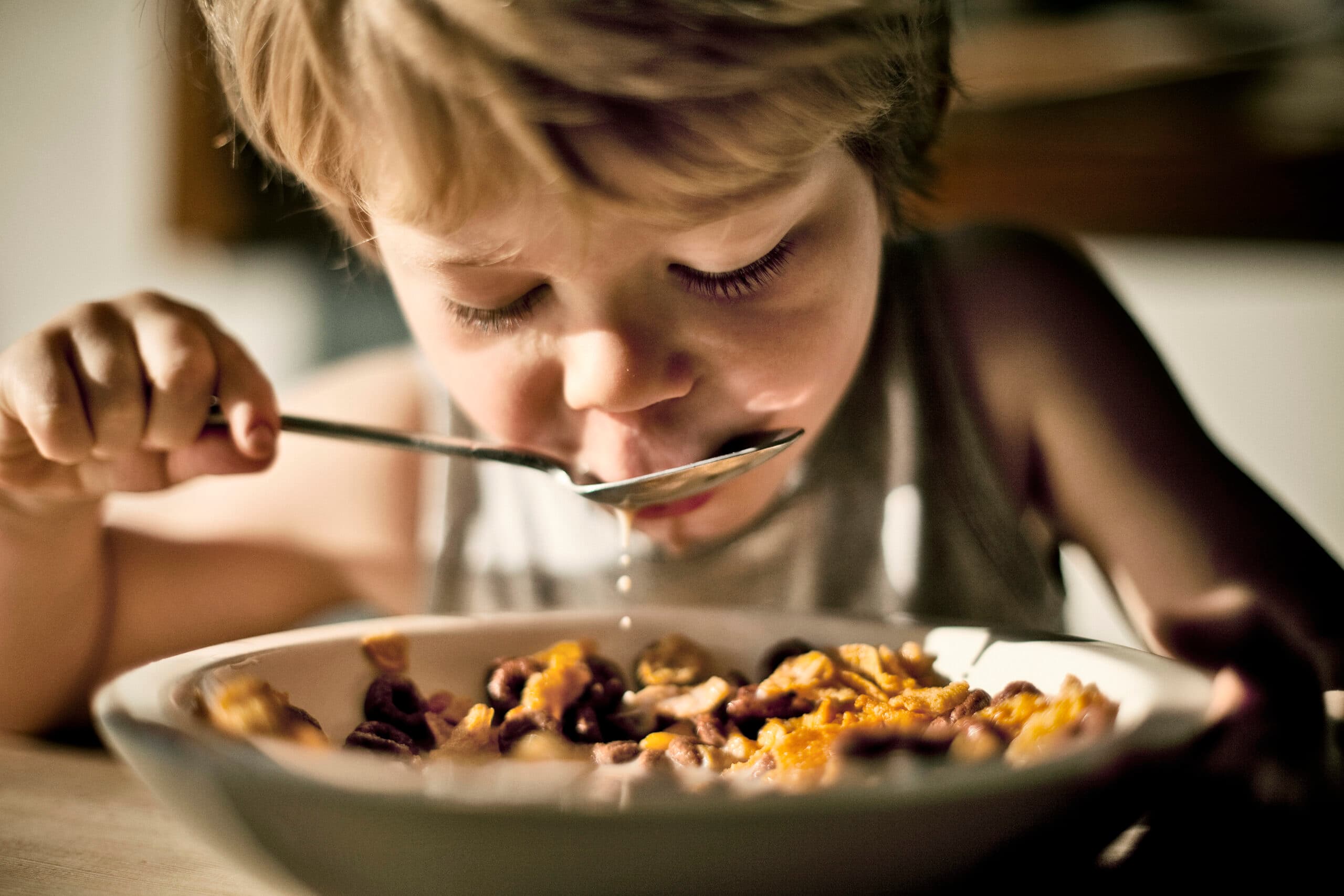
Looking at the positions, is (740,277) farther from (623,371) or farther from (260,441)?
(260,441)

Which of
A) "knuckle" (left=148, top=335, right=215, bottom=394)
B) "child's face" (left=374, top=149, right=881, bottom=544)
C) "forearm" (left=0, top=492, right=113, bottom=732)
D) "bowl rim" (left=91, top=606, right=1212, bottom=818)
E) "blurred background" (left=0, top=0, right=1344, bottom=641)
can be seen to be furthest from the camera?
"blurred background" (left=0, top=0, right=1344, bottom=641)

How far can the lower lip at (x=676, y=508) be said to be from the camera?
66cm

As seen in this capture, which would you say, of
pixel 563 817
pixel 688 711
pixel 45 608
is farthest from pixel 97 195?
pixel 563 817

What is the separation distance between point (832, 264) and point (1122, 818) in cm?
32

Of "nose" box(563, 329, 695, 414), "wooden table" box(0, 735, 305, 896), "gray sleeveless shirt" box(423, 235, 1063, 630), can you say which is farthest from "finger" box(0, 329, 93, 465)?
"gray sleeveless shirt" box(423, 235, 1063, 630)

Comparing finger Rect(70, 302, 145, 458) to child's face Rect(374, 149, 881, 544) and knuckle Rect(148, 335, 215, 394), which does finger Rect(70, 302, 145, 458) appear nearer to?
knuckle Rect(148, 335, 215, 394)

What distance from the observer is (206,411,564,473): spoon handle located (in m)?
0.58

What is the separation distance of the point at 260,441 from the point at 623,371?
0.23m

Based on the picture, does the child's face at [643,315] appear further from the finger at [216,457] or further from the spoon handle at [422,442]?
the finger at [216,457]

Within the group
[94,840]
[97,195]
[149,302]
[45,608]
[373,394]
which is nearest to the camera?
[94,840]

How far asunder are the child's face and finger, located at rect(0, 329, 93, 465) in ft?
0.63

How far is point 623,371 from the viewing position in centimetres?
51

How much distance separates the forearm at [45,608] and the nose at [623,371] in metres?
0.45

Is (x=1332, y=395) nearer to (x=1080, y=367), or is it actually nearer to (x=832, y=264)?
(x=1080, y=367)
